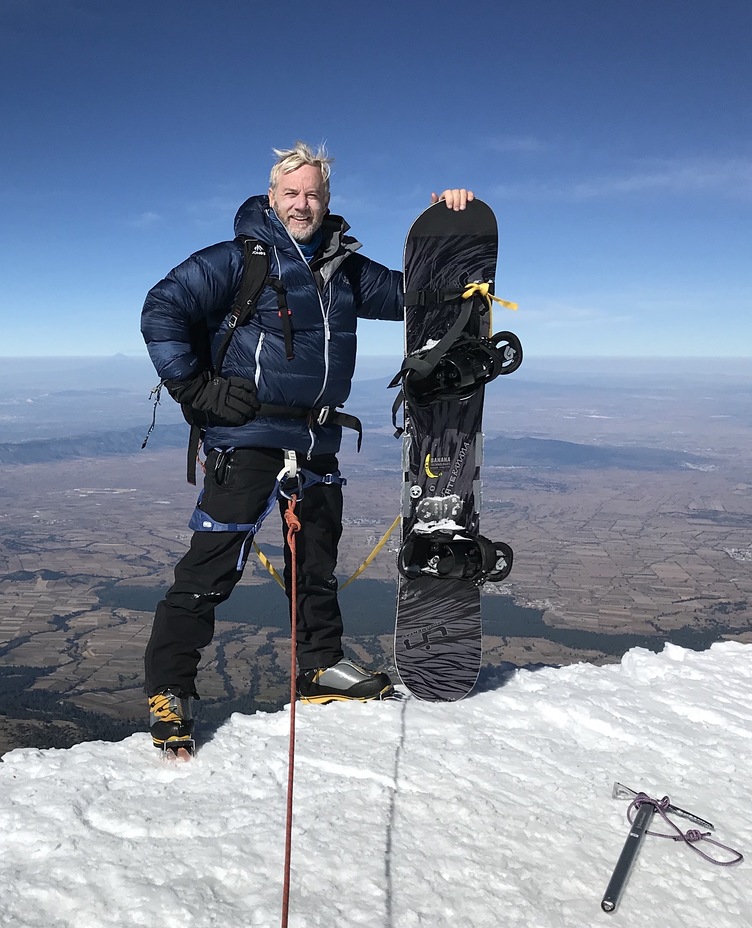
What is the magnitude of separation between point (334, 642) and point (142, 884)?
2.43 meters

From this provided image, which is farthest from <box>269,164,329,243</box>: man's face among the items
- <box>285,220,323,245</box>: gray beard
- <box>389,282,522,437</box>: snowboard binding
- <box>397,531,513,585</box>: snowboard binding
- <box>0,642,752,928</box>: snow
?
<box>0,642,752,928</box>: snow

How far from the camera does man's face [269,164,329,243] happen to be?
407 cm

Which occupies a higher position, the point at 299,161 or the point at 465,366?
the point at 299,161

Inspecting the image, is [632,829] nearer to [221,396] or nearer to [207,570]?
[207,570]

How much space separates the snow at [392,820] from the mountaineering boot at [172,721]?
0.10 meters

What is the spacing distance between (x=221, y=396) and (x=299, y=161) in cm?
158

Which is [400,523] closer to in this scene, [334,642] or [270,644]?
[334,642]

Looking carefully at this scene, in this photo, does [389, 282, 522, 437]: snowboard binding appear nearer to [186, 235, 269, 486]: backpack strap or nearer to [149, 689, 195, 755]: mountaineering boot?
[186, 235, 269, 486]: backpack strap

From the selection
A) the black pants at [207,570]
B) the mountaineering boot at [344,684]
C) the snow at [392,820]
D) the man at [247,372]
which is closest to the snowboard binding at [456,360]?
the man at [247,372]

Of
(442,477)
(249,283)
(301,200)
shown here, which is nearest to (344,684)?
(442,477)

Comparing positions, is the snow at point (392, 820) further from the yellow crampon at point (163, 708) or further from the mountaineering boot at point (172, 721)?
the yellow crampon at point (163, 708)

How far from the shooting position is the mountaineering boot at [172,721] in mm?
3830

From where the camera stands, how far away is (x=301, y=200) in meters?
4.08

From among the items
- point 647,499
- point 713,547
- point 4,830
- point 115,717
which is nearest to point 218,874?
point 4,830
